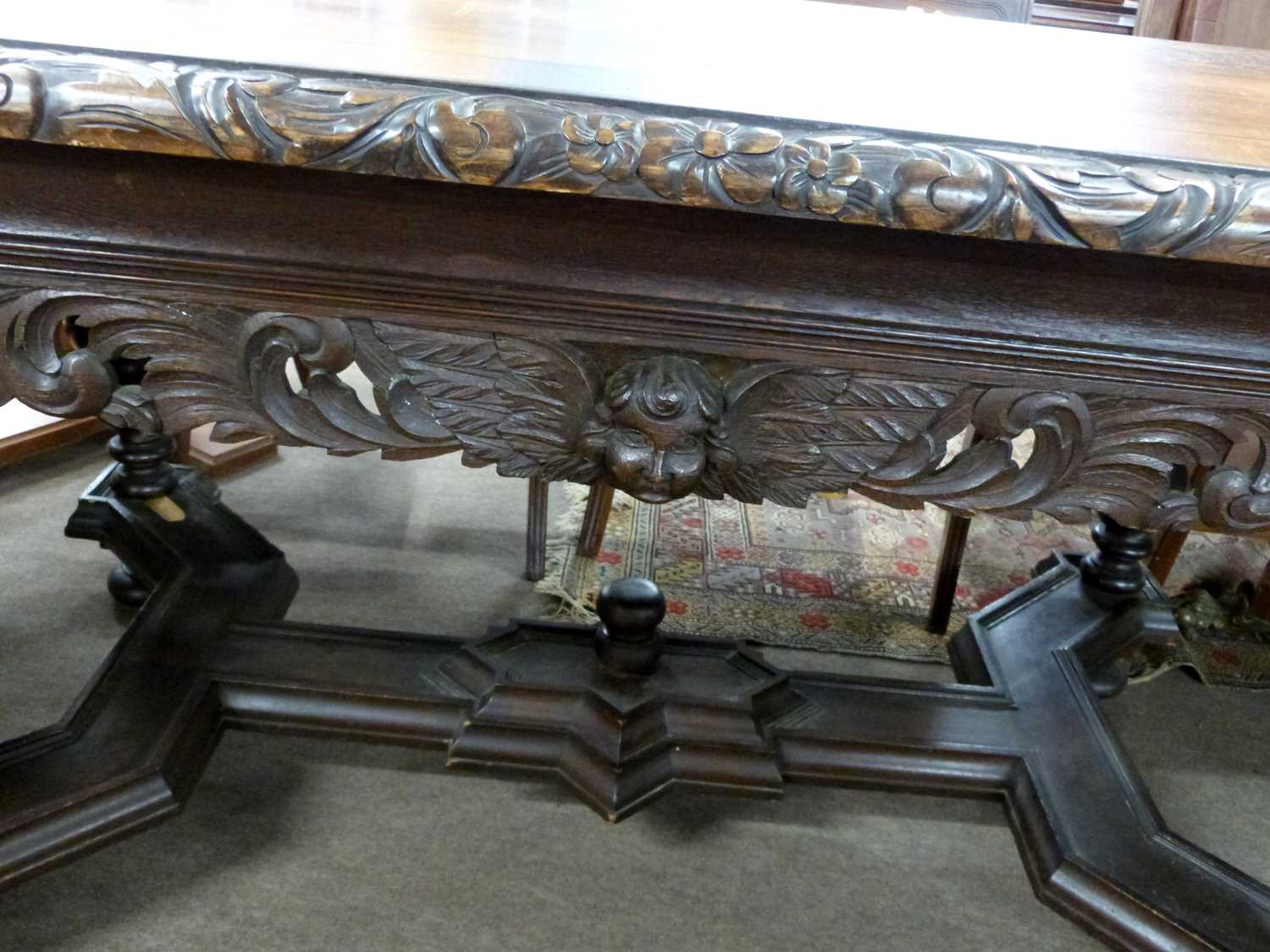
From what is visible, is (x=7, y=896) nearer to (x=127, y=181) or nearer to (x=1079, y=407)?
(x=127, y=181)

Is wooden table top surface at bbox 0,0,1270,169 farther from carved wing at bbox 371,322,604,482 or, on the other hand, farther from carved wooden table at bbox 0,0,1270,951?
carved wing at bbox 371,322,604,482

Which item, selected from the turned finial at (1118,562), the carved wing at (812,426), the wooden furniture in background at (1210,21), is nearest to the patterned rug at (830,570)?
the turned finial at (1118,562)

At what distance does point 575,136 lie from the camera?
52cm

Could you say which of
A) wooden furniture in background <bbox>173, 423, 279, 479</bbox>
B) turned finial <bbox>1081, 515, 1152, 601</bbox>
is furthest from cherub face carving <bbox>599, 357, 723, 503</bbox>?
wooden furniture in background <bbox>173, 423, 279, 479</bbox>

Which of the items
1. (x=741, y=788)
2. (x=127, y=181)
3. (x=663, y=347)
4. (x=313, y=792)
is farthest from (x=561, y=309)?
(x=313, y=792)

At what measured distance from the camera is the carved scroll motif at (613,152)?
52 cm

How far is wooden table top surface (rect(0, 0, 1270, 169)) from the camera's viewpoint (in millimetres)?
562

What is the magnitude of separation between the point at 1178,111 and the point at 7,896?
1.10 meters

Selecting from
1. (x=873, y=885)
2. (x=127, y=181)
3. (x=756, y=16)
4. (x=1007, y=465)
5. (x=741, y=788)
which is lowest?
(x=873, y=885)

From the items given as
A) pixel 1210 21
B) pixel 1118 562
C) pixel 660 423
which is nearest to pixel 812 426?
pixel 660 423

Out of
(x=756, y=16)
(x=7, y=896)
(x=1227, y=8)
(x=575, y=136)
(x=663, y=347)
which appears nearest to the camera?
(x=575, y=136)

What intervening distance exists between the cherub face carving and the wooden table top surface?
155 mm

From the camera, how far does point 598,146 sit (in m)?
0.52

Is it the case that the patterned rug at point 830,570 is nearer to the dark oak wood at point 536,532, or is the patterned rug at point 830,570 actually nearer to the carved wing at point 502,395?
the dark oak wood at point 536,532
